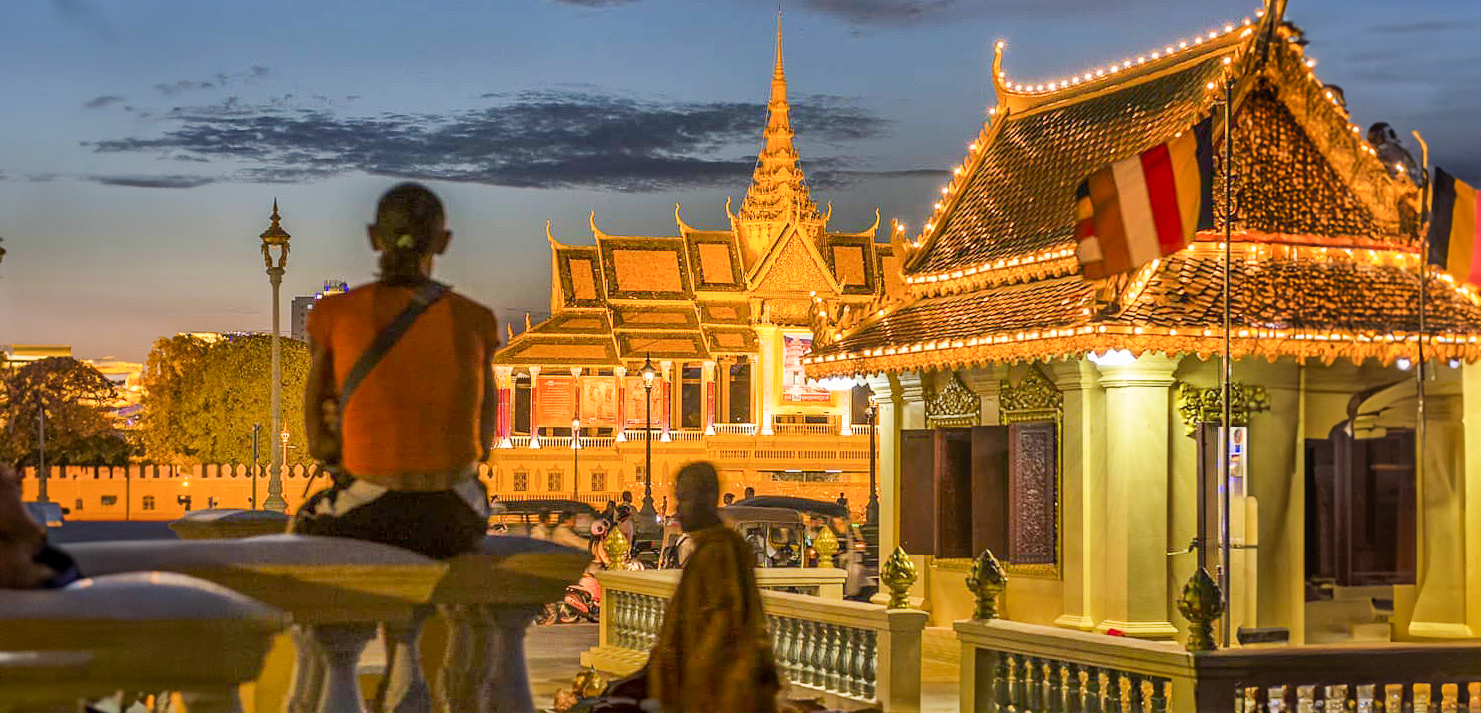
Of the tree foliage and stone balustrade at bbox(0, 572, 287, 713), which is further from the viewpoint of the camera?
the tree foliage

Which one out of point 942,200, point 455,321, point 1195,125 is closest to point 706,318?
point 942,200

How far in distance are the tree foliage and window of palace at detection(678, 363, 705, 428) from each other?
16.4 meters

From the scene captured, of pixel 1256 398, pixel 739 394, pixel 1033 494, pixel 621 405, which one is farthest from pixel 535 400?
pixel 1256 398

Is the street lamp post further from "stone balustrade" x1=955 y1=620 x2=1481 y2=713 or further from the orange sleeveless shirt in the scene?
the orange sleeveless shirt

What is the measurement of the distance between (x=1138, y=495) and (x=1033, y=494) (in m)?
1.32

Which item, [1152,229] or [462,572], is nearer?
[462,572]

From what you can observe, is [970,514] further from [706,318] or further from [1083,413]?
[706,318]

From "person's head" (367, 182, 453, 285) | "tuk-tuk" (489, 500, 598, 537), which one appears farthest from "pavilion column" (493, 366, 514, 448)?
"person's head" (367, 182, 453, 285)

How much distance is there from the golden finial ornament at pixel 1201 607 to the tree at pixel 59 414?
74614 millimetres

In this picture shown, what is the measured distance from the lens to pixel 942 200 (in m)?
19.9

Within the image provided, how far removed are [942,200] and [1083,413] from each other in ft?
14.9

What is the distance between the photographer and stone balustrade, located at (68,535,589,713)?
5.04 meters

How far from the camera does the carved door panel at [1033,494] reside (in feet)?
54.1

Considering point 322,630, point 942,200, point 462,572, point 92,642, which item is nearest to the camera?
point 92,642
